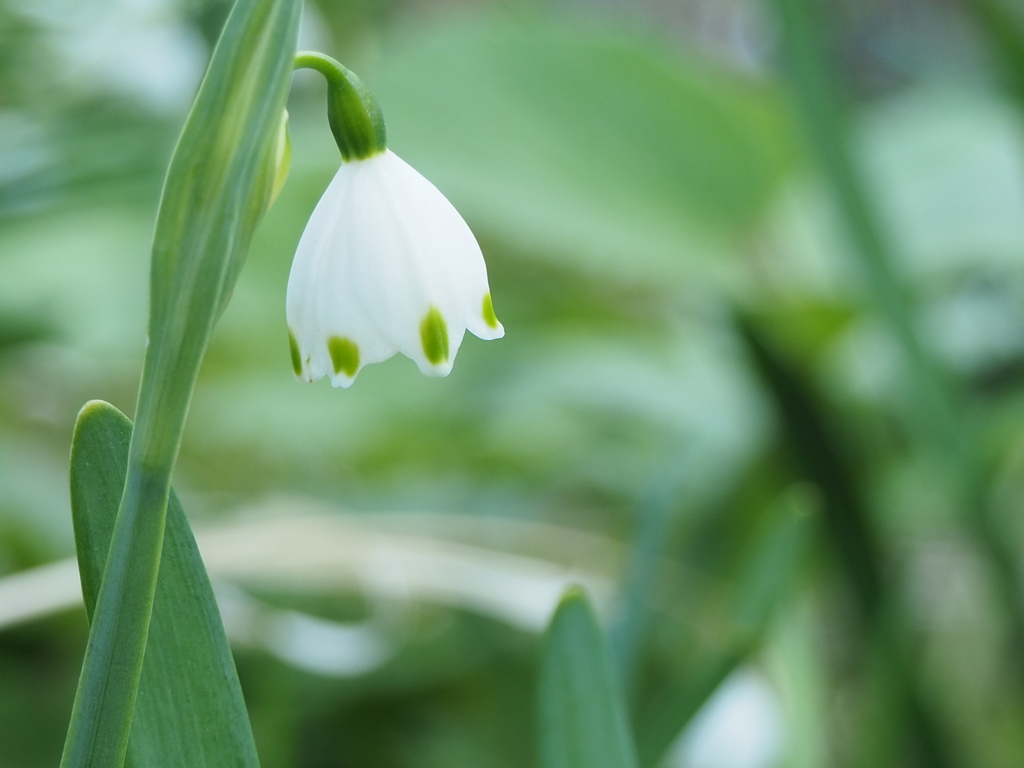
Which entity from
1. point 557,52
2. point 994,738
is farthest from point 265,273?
point 994,738

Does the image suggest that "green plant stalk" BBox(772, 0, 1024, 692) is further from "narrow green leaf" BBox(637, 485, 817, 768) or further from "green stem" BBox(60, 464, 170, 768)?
"green stem" BBox(60, 464, 170, 768)

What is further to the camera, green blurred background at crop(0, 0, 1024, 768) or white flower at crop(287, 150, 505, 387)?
green blurred background at crop(0, 0, 1024, 768)

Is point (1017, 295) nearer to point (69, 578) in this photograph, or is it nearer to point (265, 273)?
point (265, 273)

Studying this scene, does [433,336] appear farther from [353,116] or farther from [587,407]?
[587,407]

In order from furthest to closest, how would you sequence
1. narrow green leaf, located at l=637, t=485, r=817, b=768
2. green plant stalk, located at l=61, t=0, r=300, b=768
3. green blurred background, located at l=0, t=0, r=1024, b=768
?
green blurred background, located at l=0, t=0, r=1024, b=768 → narrow green leaf, located at l=637, t=485, r=817, b=768 → green plant stalk, located at l=61, t=0, r=300, b=768

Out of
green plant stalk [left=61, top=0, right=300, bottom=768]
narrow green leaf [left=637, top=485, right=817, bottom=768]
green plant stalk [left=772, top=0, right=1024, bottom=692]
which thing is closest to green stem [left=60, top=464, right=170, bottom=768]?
green plant stalk [left=61, top=0, right=300, bottom=768]

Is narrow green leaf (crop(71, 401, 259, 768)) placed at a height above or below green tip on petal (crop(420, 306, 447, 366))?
below

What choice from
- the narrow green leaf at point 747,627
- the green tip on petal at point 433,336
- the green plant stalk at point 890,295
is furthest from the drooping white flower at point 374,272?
the green plant stalk at point 890,295
